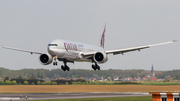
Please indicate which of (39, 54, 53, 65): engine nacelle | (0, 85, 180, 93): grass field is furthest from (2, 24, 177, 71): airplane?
(0, 85, 180, 93): grass field

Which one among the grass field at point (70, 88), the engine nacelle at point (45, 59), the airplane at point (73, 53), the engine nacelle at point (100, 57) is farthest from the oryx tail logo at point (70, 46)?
the grass field at point (70, 88)

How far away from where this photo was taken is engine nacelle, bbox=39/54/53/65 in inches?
2320

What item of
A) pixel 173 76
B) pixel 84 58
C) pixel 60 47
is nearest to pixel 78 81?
pixel 173 76

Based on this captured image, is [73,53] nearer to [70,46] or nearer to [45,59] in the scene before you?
[70,46]

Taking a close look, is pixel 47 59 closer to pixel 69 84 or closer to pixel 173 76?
pixel 69 84

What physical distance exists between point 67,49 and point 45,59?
5829mm

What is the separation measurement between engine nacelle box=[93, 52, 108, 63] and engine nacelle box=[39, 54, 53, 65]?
835 cm

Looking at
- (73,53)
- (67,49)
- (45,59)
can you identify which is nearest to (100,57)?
(73,53)

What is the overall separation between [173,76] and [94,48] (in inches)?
2584

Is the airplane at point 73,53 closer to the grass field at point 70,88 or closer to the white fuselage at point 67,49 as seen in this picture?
the white fuselage at point 67,49

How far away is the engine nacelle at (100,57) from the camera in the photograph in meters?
60.4

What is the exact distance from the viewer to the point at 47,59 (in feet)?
195

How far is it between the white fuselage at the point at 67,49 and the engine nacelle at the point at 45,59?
11.5ft

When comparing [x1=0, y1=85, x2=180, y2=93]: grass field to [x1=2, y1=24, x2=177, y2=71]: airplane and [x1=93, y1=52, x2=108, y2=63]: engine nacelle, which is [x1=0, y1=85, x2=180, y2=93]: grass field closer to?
[x1=2, y1=24, x2=177, y2=71]: airplane
